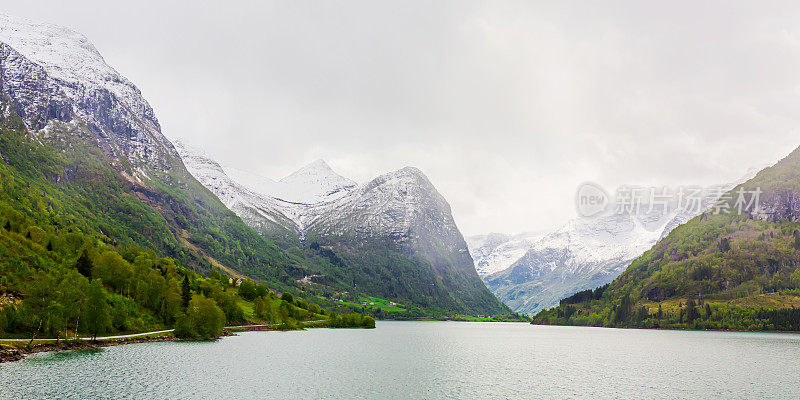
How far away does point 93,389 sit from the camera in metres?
59.8

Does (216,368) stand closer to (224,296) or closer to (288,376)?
(288,376)

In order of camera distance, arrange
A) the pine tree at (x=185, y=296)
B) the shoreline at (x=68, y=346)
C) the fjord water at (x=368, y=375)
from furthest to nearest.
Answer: the pine tree at (x=185, y=296), the shoreline at (x=68, y=346), the fjord water at (x=368, y=375)

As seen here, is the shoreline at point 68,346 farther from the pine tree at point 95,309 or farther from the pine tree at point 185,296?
the pine tree at point 185,296

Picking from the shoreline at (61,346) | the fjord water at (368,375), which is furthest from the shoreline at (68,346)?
the fjord water at (368,375)

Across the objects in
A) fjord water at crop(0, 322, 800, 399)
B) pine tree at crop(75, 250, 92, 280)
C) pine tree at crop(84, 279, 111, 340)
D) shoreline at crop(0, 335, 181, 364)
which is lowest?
fjord water at crop(0, 322, 800, 399)

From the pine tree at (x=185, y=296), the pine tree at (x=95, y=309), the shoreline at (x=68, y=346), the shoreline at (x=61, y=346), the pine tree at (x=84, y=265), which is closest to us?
the shoreline at (x=61, y=346)

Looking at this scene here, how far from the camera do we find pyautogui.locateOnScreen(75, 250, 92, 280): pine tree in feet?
420

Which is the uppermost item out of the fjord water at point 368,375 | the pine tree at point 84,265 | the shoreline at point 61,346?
the pine tree at point 84,265

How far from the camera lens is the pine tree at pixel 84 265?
128 metres

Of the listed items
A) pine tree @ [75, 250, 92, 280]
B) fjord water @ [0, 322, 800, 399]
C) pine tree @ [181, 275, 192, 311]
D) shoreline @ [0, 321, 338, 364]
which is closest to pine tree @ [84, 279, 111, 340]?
shoreline @ [0, 321, 338, 364]

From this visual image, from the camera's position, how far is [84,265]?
129 metres

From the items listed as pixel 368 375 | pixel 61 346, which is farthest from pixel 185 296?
pixel 368 375

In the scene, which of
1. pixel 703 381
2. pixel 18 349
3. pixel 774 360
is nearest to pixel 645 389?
pixel 703 381

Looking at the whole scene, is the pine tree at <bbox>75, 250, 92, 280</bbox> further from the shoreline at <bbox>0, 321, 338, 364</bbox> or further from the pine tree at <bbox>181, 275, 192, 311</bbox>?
the pine tree at <bbox>181, 275, 192, 311</bbox>
